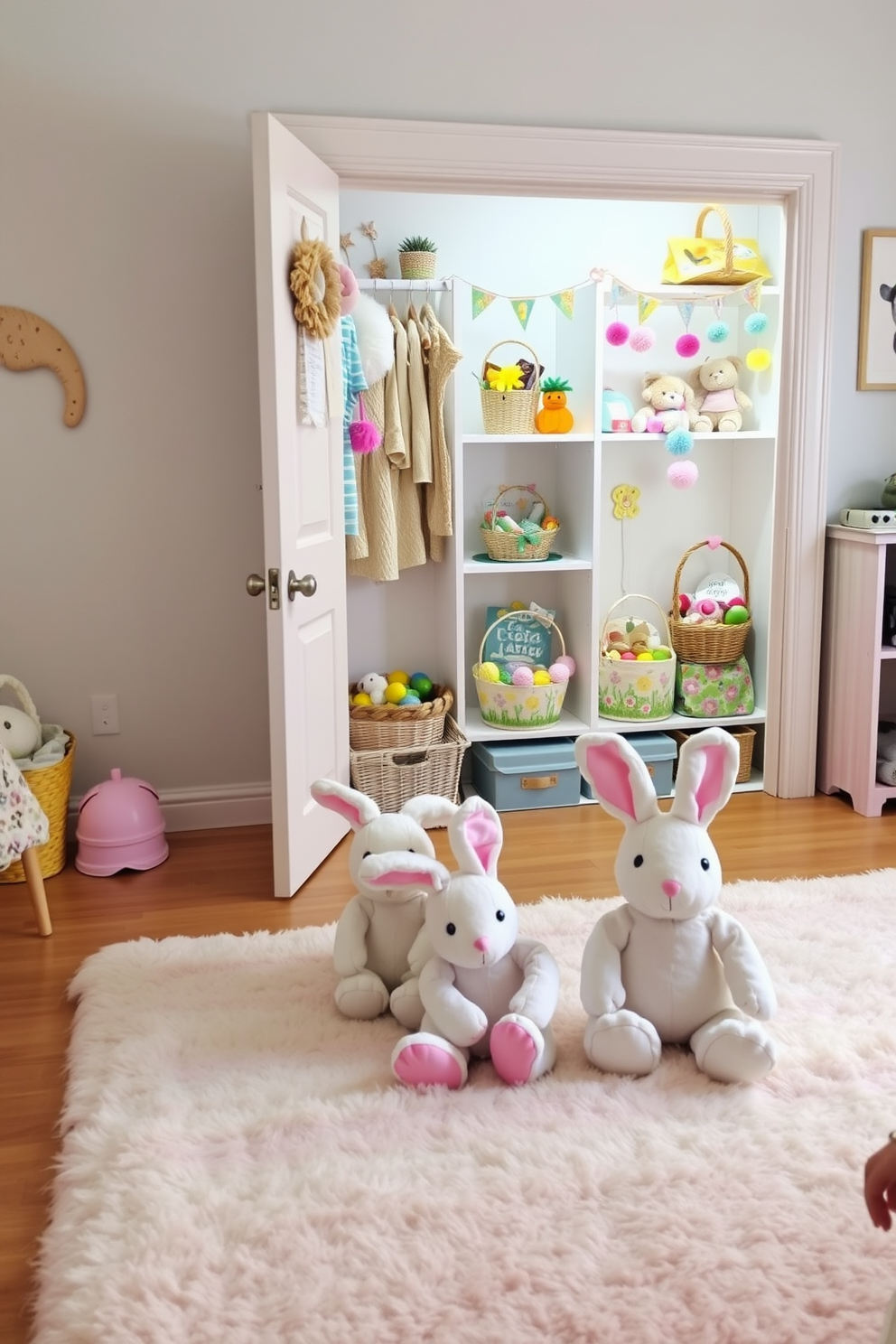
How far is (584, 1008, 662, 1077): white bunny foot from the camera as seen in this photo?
81.0 inches

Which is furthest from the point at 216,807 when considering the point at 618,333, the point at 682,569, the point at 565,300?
the point at 618,333

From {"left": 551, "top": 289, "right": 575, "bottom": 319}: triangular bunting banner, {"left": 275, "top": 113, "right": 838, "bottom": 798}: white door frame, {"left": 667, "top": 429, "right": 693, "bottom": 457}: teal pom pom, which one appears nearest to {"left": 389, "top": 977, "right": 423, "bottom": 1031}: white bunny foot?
{"left": 275, "top": 113, "right": 838, "bottom": 798}: white door frame

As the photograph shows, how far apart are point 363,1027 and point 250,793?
141 centimetres

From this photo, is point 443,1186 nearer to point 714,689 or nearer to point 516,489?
point 714,689

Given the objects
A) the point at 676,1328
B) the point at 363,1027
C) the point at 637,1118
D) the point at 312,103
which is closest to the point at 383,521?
the point at 312,103

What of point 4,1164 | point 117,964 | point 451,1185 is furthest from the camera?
point 117,964

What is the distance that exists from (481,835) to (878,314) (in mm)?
2458

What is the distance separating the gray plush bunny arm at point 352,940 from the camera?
234cm

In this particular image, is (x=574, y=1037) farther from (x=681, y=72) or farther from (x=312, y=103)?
(x=681, y=72)

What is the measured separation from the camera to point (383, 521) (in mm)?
3684

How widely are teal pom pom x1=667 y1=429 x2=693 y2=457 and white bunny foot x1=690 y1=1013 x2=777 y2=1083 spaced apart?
2.32 metres

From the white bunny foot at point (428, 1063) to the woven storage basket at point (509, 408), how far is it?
7.39 feet

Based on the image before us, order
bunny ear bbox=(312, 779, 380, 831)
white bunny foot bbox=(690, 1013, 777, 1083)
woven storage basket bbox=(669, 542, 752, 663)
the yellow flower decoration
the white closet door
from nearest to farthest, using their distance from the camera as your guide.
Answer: white bunny foot bbox=(690, 1013, 777, 1083)
bunny ear bbox=(312, 779, 380, 831)
the white closet door
woven storage basket bbox=(669, 542, 752, 663)
the yellow flower decoration

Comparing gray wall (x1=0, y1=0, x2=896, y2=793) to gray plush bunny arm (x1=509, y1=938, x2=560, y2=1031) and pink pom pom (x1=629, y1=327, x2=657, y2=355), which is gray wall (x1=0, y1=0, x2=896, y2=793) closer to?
pink pom pom (x1=629, y1=327, x2=657, y2=355)
